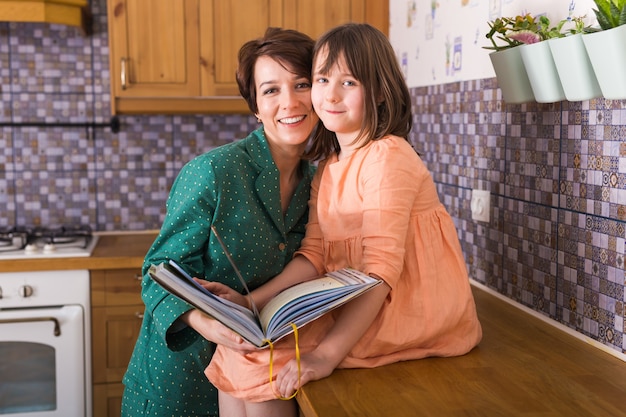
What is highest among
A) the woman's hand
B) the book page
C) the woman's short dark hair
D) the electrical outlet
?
the woman's short dark hair

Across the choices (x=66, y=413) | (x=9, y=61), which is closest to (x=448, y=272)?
(x=66, y=413)

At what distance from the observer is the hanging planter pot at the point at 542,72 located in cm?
164

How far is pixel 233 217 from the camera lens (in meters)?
1.72

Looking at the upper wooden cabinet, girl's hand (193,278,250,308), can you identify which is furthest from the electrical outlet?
the upper wooden cabinet

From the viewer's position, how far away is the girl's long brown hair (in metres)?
1.56

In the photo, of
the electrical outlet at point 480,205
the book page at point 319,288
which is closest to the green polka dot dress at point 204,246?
the book page at point 319,288

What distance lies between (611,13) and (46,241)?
7.35 ft

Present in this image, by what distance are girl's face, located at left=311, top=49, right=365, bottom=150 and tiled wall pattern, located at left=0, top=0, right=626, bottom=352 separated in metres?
0.48

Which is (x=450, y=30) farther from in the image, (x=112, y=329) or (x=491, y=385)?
(x=112, y=329)

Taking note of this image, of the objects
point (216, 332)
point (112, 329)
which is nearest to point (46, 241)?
Answer: point (112, 329)

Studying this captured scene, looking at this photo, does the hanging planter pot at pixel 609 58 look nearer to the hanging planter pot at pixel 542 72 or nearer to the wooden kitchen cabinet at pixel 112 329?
the hanging planter pot at pixel 542 72

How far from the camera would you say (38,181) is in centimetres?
324

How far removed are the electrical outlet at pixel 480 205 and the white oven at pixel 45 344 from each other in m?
1.35

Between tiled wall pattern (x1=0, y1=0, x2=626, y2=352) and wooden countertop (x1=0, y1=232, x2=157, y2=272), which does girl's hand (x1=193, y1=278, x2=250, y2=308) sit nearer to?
tiled wall pattern (x1=0, y1=0, x2=626, y2=352)
